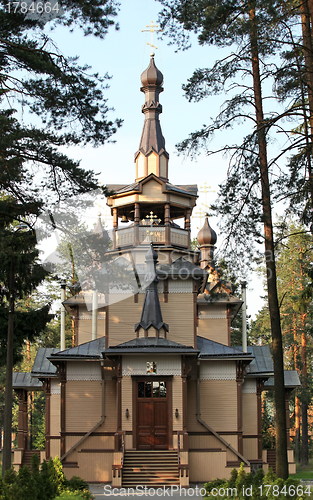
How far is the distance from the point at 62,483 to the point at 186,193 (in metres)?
14.6

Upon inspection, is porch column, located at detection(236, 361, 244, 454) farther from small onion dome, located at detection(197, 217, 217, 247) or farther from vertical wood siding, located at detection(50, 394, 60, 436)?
small onion dome, located at detection(197, 217, 217, 247)

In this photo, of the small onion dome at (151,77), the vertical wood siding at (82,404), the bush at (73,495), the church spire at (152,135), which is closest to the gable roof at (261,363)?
the vertical wood siding at (82,404)

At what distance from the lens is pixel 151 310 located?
24.7 m

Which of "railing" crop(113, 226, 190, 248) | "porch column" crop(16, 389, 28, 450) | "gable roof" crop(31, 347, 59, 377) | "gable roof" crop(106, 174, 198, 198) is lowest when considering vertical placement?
"porch column" crop(16, 389, 28, 450)

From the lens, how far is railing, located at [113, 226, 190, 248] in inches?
1100

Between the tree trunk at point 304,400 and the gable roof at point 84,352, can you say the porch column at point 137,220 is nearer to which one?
the gable roof at point 84,352

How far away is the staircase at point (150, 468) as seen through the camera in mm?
21777

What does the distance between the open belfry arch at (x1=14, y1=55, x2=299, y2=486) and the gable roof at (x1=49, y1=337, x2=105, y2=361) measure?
4cm

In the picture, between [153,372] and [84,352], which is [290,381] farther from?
[84,352]

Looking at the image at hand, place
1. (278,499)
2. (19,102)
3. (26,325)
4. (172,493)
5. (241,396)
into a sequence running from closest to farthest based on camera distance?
(278,499)
(19,102)
(26,325)
(172,493)
(241,396)

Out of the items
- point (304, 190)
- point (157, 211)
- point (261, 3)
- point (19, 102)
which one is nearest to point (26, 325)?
point (19, 102)

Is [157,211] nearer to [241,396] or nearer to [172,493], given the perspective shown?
[241,396]

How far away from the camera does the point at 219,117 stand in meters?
16.6

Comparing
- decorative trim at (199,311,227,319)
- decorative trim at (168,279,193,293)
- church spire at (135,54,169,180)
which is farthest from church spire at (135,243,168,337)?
decorative trim at (199,311,227,319)
